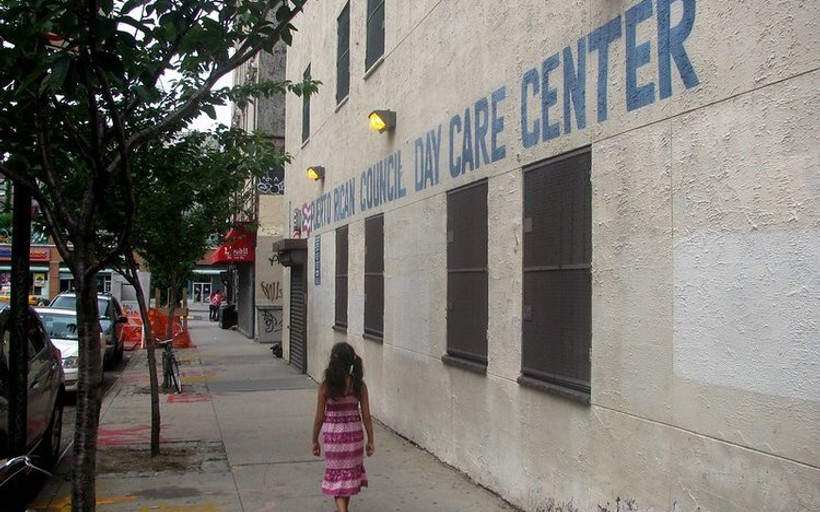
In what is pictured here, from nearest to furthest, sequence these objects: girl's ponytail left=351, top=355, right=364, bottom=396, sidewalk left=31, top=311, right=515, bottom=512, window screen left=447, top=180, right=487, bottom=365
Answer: girl's ponytail left=351, top=355, right=364, bottom=396, sidewalk left=31, top=311, right=515, bottom=512, window screen left=447, top=180, right=487, bottom=365

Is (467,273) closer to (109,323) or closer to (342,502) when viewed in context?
(342,502)

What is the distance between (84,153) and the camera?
17.4 feet

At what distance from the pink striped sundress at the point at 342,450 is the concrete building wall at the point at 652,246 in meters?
1.35

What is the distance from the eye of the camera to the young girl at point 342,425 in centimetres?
585

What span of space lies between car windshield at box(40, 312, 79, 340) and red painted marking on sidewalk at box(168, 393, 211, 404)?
2133 millimetres

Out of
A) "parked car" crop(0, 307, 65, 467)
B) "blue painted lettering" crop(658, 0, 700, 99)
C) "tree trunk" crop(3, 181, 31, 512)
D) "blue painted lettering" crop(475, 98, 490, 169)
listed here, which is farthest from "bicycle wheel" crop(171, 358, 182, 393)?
"blue painted lettering" crop(658, 0, 700, 99)

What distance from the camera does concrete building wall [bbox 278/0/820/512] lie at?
12.0ft

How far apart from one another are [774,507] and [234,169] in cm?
888

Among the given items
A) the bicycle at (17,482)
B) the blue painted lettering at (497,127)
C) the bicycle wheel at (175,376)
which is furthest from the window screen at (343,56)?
the bicycle at (17,482)

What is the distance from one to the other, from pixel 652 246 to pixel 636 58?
1.15m

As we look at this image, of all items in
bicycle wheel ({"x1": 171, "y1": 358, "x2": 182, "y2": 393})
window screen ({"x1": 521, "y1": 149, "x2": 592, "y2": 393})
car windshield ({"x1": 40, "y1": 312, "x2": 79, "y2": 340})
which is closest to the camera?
window screen ({"x1": 521, "y1": 149, "x2": 592, "y2": 393})

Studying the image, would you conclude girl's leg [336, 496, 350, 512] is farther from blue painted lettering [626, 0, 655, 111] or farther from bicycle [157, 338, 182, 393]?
bicycle [157, 338, 182, 393]

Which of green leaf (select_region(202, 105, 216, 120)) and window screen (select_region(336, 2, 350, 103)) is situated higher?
window screen (select_region(336, 2, 350, 103))

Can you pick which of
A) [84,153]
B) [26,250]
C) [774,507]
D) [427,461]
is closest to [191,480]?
[427,461]
